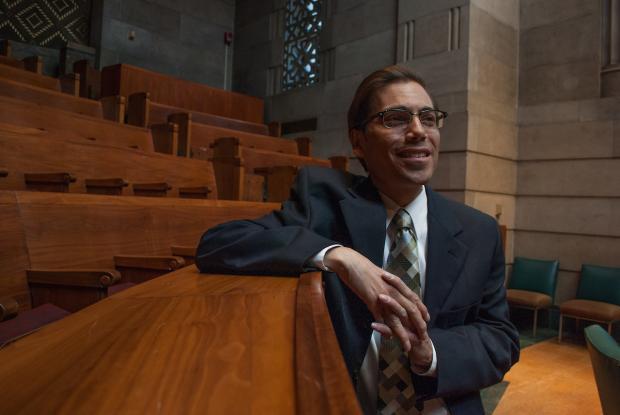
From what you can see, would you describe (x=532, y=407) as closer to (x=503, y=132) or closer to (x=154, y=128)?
(x=503, y=132)

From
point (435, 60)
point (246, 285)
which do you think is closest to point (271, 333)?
point (246, 285)

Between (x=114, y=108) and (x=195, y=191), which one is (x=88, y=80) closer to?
(x=114, y=108)

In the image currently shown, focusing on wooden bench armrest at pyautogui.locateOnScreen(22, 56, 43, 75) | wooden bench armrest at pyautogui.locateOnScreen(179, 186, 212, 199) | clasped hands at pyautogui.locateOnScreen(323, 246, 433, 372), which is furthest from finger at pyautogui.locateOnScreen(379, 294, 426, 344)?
wooden bench armrest at pyautogui.locateOnScreen(22, 56, 43, 75)

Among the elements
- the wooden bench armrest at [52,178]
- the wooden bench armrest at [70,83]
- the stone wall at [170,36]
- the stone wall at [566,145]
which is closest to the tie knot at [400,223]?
the wooden bench armrest at [52,178]

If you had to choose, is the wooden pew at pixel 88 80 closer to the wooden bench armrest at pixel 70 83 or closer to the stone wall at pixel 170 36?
the wooden bench armrest at pixel 70 83

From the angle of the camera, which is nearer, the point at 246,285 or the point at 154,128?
the point at 246,285

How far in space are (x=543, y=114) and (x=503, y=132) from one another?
0.50ft

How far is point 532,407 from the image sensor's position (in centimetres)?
97

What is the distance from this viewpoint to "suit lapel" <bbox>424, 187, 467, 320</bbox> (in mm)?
372

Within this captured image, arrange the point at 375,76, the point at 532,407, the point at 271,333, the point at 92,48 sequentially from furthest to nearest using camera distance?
the point at 92,48 → the point at 532,407 → the point at 375,76 → the point at 271,333

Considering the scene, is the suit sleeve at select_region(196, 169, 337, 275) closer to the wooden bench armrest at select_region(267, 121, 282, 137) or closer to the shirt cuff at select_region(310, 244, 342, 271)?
the shirt cuff at select_region(310, 244, 342, 271)

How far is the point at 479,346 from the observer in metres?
0.36

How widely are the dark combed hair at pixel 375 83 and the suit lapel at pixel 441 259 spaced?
0.11 metres

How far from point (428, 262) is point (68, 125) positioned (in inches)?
39.5
